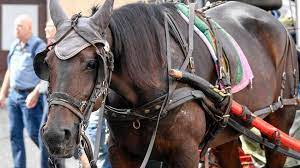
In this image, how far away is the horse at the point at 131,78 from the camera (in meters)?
3.90

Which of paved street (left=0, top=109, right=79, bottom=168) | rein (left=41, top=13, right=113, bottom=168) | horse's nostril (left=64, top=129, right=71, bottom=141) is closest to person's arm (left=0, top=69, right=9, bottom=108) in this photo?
paved street (left=0, top=109, right=79, bottom=168)

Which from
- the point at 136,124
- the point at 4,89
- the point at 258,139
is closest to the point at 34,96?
the point at 4,89

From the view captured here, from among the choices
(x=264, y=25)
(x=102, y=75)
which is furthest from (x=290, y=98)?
(x=102, y=75)

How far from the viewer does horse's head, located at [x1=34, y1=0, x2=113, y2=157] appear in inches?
151

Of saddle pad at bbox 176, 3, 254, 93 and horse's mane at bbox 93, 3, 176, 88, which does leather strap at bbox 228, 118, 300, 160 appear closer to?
saddle pad at bbox 176, 3, 254, 93

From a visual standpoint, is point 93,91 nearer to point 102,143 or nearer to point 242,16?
point 242,16

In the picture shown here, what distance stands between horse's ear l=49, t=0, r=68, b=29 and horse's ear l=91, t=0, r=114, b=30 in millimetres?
207

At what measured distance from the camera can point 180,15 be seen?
4875 mm

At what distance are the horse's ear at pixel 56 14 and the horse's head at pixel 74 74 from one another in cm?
5

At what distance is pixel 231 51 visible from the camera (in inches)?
205

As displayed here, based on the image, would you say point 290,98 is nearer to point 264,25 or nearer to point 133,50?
point 264,25

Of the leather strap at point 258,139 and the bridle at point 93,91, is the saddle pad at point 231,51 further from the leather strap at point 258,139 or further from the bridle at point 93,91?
the bridle at point 93,91

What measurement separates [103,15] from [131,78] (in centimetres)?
47

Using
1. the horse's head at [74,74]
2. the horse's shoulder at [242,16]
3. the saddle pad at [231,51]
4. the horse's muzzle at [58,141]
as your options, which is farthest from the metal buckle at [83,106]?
the horse's shoulder at [242,16]
